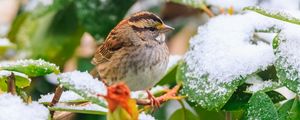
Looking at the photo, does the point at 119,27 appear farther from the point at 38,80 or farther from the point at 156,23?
the point at 38,80

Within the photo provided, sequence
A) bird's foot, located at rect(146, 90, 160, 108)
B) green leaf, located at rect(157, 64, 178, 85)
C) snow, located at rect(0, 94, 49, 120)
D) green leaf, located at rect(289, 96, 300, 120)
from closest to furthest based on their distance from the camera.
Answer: snow, located at rect(0, 94, 49, 120) → green leaf, located at rect(289, 96, 300, 120) → bird's foot, located at rect(146, 90, 160, 108) → green leaf, located at rect(157, 64, 178, 85)

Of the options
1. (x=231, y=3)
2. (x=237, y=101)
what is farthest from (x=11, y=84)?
(x=231, y=3)

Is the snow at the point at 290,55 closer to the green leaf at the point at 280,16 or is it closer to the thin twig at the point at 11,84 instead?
the green leaf at the point at 280,16

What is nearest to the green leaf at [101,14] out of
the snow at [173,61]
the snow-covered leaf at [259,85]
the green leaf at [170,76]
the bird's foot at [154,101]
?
the snow at [173,61]

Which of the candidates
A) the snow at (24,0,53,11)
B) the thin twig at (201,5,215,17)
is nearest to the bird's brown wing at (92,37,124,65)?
the snow at (24,0,53,11)

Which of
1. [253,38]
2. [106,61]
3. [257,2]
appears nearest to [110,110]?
[253,38]

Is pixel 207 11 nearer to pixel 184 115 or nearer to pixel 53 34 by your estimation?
pixel 184 115

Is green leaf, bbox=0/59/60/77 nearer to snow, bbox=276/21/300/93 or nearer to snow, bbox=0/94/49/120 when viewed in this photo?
snow, bbox=0/94/49/120
